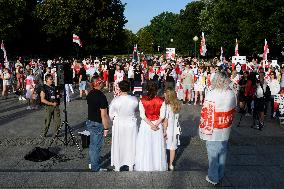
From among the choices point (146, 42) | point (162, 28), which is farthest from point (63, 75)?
point (162, 28)

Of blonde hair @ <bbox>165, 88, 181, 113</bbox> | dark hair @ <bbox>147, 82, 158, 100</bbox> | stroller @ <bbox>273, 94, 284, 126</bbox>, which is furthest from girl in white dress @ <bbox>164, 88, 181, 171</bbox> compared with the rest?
stroller @ <bbox>273, 94, 284, 126</bbox>

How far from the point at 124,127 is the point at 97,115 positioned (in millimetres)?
569

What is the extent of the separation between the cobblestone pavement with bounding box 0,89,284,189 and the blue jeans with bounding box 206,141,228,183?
0.17 m

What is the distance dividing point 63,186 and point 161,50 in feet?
487

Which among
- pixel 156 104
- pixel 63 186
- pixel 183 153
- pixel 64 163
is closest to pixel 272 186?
pixel 156 104

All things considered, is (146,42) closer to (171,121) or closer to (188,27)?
(188,27)

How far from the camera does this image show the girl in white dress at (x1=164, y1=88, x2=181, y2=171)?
912 centimetres

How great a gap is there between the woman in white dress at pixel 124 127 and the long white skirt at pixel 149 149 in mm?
136

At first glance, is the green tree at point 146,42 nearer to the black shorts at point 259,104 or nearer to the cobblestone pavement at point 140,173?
the cobblestone pavement at point 140,173

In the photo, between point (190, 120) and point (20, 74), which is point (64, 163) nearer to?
point (190, 120)

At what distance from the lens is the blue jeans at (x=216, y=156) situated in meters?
7.18

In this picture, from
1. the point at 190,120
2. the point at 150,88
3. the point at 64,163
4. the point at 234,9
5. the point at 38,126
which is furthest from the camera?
the point at 234,9

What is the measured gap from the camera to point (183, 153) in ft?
36.2

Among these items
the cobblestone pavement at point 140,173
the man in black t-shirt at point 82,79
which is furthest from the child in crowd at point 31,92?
the man in black t-shirt at point 82,79
